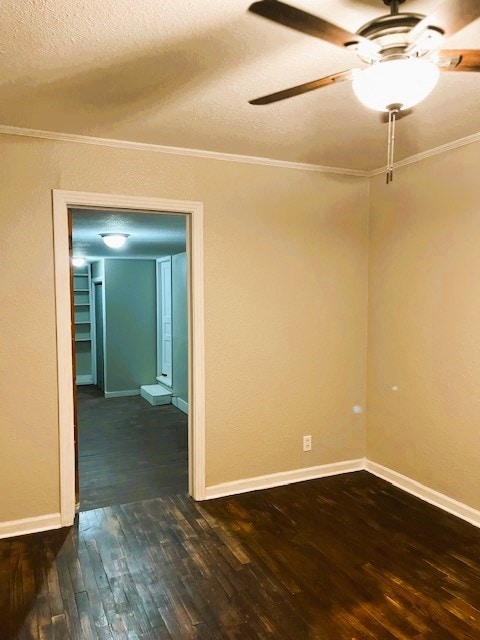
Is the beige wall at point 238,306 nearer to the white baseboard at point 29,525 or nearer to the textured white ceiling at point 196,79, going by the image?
the white baseboard at point 29,525

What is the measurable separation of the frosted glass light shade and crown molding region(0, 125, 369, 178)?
189 cm

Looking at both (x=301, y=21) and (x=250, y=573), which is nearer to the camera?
(x=301, y=21)

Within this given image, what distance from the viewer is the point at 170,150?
10.2ft

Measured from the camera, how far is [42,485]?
292cm

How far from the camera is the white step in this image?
A: 684 centimetres

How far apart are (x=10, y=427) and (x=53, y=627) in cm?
119

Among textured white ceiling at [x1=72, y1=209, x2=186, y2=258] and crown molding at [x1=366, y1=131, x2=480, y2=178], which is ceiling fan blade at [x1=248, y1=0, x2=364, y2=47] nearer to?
crown molding at [x1=366, y1=131, x2=480, y2=178]

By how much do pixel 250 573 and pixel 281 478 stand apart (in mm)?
1193

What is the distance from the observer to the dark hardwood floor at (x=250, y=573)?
2062mm

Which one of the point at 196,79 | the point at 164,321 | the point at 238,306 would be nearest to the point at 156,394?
the point at 164,321

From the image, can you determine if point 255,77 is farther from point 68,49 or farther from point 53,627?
point 53,627

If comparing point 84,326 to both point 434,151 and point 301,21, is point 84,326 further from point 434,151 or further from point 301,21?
point 301,21

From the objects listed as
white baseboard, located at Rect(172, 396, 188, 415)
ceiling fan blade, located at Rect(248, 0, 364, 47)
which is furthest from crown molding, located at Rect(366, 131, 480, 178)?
white baseboard, located at Rect(172, 396, 188, 415)

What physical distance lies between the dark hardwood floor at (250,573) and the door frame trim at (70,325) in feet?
1.00
